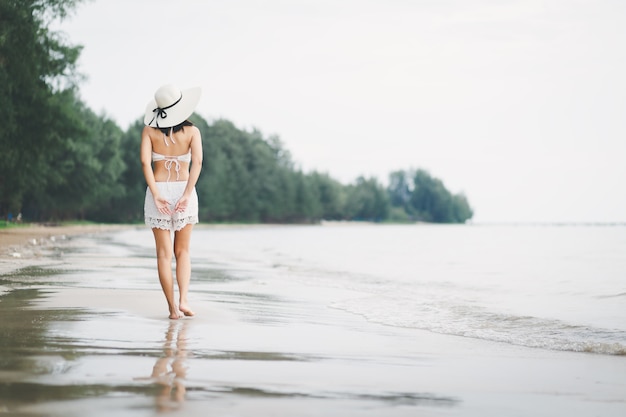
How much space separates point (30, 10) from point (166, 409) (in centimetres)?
3310

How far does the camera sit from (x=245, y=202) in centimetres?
13100

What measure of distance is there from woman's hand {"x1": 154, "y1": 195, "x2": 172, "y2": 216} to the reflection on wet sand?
4.74 feet

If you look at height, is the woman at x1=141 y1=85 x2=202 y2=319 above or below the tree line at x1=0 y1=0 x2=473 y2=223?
below

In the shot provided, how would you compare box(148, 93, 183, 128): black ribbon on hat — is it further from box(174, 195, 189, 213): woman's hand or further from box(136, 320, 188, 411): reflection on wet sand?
box(136, 320, 188, 411): reflection on wet sand

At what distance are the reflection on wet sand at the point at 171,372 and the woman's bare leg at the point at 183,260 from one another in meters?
1.32

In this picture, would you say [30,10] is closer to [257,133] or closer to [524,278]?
[524,278]

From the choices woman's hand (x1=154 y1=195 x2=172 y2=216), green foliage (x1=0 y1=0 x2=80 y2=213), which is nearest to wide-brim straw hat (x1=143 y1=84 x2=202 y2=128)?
woman's hand (x1=154 y1=195 x2=172 y2=216)

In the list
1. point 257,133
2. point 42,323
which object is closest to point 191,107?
point 42,323

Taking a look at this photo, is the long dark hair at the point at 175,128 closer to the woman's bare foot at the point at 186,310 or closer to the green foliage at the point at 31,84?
the woman's bare foot at the point at 186,310

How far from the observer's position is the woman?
7.25 metres

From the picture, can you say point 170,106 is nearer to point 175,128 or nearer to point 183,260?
point 175,128

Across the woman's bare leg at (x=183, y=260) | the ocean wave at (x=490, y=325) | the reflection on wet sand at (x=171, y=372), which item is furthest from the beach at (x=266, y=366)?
the woman's bare leg at (x=183, y=260)

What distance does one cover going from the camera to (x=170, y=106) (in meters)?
7.30

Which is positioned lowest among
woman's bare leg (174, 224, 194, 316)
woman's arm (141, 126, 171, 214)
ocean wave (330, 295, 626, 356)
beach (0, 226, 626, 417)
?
ocean wave (330, 295, 626, 356)
